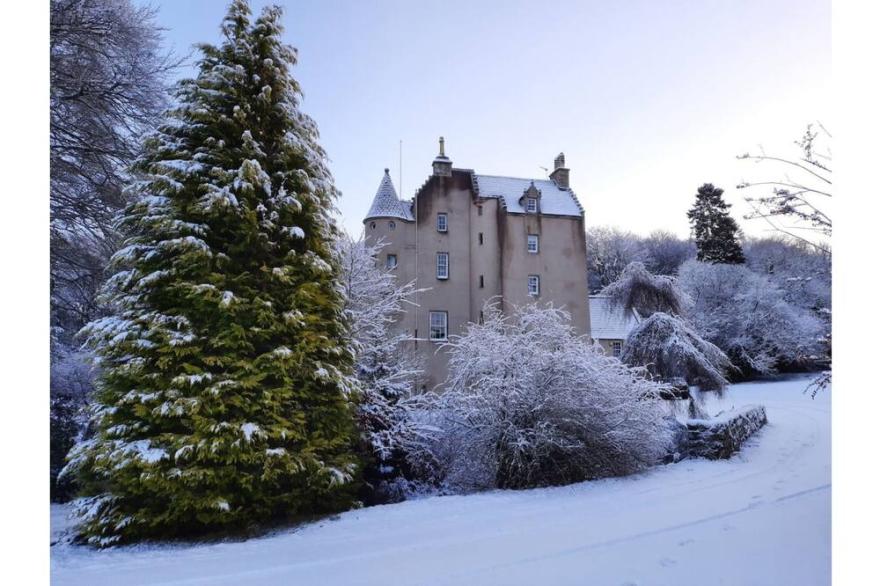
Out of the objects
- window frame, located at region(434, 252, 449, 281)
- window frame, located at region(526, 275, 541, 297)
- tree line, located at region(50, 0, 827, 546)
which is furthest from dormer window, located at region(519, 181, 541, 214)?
tree line, located at region(50, 0, 827, 546)

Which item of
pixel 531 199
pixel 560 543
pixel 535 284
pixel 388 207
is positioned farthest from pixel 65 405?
pixel 531 199

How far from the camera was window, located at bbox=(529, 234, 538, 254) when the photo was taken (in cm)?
1089

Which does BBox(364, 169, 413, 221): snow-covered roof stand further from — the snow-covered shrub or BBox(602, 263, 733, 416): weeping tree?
BBox(602, 263, 733, 416): weeping tree

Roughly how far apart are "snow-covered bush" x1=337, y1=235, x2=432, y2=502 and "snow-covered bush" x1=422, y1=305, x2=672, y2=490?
42 cm

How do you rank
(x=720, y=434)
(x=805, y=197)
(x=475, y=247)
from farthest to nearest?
1. (x=475, y=247)
2. (x=720, y=434)
3. (x=805, y=197)

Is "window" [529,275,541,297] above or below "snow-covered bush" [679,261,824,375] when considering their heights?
above

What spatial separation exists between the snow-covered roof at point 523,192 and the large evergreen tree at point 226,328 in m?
6.58

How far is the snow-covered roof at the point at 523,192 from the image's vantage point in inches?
416

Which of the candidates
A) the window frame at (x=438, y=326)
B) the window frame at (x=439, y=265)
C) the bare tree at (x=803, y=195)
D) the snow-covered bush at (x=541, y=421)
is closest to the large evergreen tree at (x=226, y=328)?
the snow-covered bush at (x=541, y=421)

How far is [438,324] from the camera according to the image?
813cm

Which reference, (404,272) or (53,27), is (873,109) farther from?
(404,272)

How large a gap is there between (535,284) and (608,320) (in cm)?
202

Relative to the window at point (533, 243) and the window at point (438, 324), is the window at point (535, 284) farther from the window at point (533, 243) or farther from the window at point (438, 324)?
the window at point (438, 324)

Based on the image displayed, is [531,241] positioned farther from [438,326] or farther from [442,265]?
[438,326]
